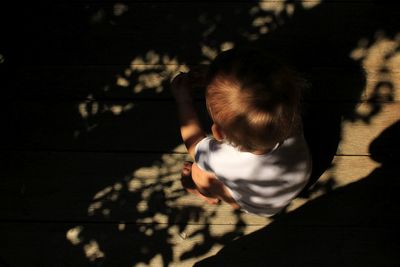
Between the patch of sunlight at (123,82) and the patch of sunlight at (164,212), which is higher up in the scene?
the patch of sunlight at (123,82)

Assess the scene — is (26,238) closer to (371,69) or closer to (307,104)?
(307,104)

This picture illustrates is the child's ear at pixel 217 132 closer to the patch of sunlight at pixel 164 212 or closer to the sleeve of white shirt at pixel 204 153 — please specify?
the sleeve of white shirt at pixel 204 153

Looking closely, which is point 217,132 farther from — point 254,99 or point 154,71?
point 154,71

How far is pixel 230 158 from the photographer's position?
7.25ft

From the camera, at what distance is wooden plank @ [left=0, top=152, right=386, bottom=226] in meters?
3.16

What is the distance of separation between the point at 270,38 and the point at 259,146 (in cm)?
174

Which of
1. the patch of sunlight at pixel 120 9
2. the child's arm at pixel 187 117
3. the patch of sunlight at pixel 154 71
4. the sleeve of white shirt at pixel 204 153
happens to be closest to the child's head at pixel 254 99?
the sleeve of white shirt at pixel 204 153

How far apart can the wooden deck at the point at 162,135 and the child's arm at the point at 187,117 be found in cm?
51

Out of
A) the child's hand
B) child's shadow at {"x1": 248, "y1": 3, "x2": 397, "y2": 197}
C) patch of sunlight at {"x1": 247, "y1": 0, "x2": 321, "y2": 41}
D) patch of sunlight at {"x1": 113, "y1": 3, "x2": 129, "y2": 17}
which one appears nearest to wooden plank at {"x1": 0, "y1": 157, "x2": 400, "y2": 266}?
child's shadow at {"x1": 248, "y1": 3, "x2": 397, "y2": 197}

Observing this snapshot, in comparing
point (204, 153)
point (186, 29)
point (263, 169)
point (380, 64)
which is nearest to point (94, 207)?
point (204, 153)

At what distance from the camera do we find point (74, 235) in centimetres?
320

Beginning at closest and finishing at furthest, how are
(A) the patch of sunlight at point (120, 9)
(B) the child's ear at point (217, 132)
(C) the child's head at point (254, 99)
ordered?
(C) the child's head at point (254, 99) → (B) the child's ear at point (217, 132) → (A) the patch of sunlight at point (120, 9)

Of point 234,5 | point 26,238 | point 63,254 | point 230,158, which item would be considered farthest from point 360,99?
point 26,238

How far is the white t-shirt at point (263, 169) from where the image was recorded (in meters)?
2.16
